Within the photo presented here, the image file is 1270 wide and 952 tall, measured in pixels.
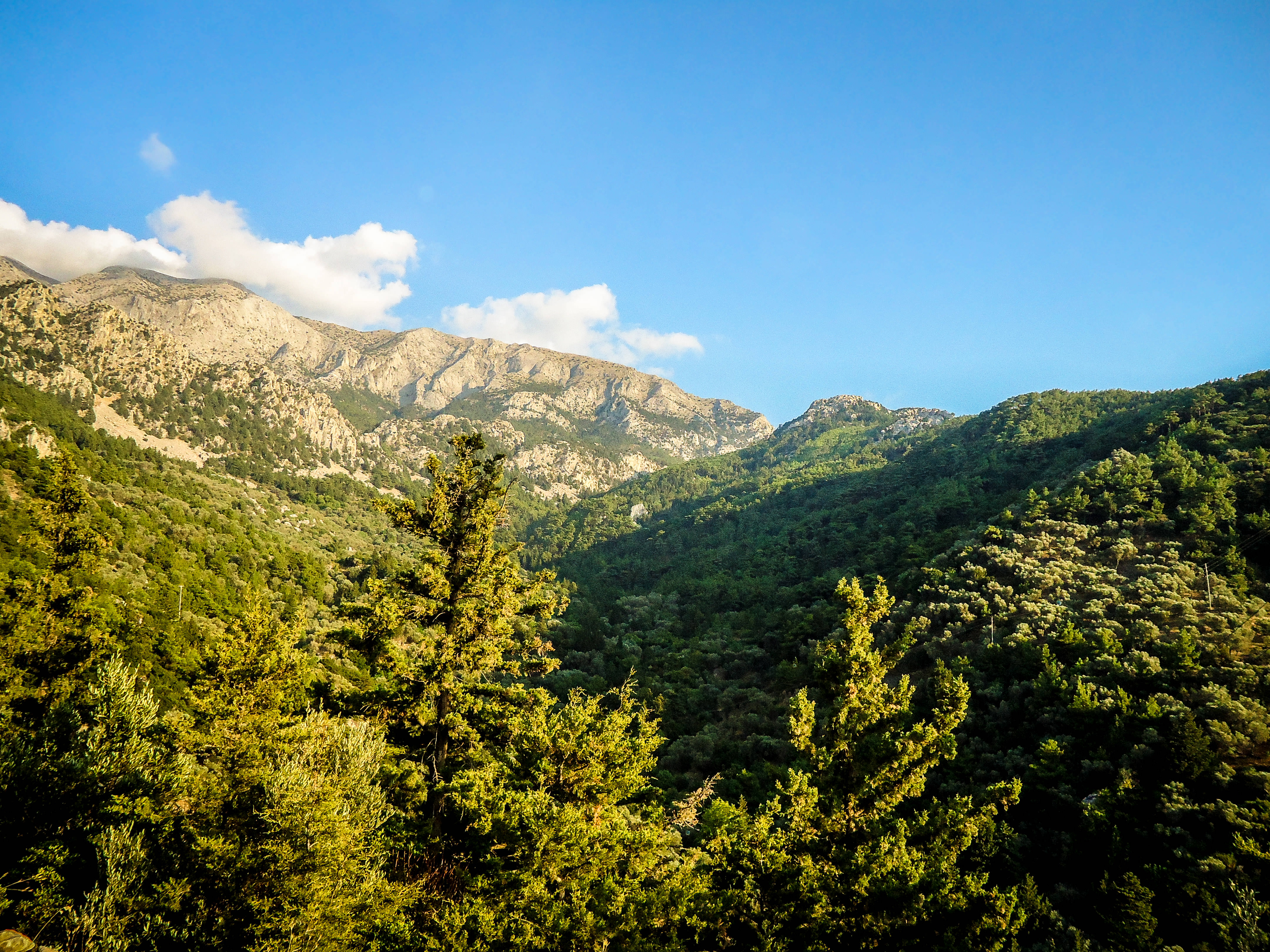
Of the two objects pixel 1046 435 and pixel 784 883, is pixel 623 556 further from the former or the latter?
pixel 784 883

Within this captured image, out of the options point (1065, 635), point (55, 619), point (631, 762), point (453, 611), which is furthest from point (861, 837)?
point (55, 619)

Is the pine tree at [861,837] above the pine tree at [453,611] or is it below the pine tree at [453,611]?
below

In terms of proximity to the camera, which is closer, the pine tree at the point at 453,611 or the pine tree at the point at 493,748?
the pine tree at the point at 493,748

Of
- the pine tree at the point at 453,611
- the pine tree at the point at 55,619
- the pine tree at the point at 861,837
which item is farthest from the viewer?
the pine tree at the point at 55,619

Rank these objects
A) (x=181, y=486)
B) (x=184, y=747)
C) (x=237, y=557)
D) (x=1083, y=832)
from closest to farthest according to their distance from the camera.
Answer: (x=184, y=747), (x=1083, y=832), (x=237, y=557), (x=181, y=486)

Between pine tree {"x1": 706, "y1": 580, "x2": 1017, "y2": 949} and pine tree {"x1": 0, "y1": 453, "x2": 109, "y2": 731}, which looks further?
pine tree {"x1": 0, "y1": 453, "x2": 109, "y2": 731}

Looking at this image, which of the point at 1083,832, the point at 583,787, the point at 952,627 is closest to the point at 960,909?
the point at 583,787

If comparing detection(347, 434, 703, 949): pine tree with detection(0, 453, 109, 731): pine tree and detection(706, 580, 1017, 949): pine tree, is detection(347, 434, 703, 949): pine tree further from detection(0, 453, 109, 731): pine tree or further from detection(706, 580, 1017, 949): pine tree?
detection(0, 453, 109, 731): pine tree

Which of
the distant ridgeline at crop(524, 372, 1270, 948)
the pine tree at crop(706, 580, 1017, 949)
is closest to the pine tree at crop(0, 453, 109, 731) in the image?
the pine tree at crop(706, 580, 1017, 949)

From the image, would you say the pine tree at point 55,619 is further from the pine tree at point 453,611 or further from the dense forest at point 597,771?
the pine tree at point 453,611

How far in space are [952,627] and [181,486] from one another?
117254 mm

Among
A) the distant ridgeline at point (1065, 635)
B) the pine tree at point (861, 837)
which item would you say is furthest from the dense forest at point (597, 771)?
the distant ridgeline at point (1065, 635)

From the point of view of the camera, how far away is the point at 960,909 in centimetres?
1214

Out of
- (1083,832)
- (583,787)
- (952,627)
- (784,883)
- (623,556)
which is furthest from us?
(623,556)
